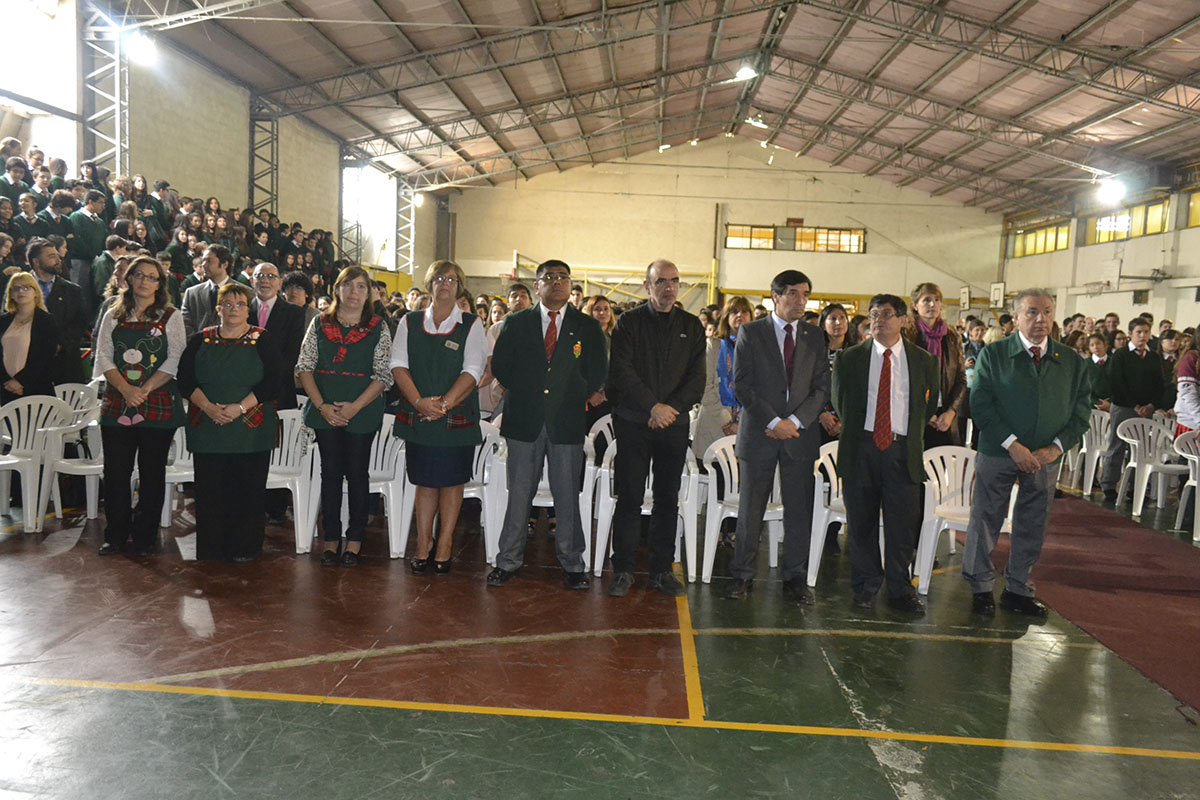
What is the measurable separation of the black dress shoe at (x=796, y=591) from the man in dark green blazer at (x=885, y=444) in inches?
9.6

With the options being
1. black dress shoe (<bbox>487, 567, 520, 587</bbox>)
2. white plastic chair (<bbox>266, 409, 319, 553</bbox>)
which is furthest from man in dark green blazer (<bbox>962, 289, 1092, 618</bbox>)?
white plastic chair (<bbox>266, 409, 319, 553</bbox>)

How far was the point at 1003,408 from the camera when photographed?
4.04 metres

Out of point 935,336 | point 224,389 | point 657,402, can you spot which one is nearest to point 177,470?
point 224,389

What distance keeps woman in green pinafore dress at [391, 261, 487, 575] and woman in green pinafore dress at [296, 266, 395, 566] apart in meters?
0.17

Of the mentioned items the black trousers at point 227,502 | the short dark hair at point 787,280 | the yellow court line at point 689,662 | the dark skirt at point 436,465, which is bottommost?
the yellow court line at point 689,662

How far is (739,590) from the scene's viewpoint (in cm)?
A: 414

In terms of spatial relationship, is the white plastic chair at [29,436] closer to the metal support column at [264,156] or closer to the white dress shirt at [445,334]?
the white dress shirt at [445,334]

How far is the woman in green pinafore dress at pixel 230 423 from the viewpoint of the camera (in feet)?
13.7

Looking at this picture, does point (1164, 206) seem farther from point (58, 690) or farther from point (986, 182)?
point (58, 690)

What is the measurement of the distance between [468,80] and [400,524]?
11.4 metres

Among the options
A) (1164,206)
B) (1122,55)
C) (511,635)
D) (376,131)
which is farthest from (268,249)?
(1164,206)

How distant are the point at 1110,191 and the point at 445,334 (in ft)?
55.1

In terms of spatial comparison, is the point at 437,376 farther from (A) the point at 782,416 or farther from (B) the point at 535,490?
(A) the point at 782,416

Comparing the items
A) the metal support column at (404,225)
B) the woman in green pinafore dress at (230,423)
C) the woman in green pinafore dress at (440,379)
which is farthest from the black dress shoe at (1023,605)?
the metal support column at (404,225)
